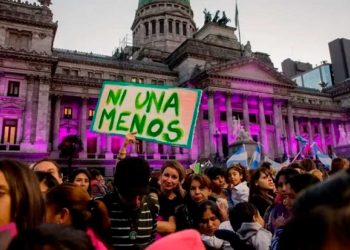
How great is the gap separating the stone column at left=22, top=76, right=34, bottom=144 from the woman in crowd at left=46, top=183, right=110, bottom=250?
31.8m

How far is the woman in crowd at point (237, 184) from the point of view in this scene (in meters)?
6.63

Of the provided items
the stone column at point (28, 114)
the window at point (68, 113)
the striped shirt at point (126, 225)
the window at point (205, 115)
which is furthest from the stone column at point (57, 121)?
the striped shirt at point (126, 225)

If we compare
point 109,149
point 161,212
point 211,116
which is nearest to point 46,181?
point 161,212

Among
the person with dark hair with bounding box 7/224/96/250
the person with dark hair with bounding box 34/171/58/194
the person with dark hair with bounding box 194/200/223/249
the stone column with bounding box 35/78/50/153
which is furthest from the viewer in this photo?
the stone column with bounding box 35/78/50/153

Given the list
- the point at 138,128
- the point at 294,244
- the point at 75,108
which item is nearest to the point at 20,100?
the point at 75,108

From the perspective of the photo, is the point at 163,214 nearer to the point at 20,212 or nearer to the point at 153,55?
the point at 20,212

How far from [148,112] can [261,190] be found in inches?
127

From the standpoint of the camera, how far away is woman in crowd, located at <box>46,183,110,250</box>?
2.98m

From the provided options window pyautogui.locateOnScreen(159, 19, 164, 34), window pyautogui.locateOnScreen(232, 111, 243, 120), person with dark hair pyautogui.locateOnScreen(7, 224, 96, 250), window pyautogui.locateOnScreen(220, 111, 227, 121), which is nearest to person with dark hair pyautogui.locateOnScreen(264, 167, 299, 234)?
person with dark hair pyautogui.locateOnScreen(7, 224, 96, 250)

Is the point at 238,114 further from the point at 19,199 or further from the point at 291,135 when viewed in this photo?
the point at 19,199

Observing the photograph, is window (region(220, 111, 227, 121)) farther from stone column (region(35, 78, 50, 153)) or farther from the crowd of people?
the crowd of people

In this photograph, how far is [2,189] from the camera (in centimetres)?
235

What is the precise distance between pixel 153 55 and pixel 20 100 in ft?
84.3

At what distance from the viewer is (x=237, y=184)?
7.20 m
